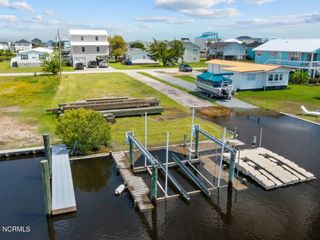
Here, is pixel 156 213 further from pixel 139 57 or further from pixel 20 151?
pixel 139 57

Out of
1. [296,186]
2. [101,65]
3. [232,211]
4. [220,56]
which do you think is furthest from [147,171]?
[220,56]

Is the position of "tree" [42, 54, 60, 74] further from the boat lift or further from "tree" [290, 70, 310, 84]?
the boat lift

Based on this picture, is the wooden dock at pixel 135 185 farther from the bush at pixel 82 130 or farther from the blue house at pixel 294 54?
the blue house at pixel 294 54

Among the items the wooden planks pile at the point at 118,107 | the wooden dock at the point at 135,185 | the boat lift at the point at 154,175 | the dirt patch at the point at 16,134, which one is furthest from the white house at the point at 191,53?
the boat lift at the point at 154,175

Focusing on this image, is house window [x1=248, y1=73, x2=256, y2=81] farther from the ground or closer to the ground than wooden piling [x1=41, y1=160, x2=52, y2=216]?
farther from the ground

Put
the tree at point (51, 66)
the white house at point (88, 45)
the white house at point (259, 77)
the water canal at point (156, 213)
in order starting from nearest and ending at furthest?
the water canal at point (156, 213) < the white house at point (259, 77) < the tree at point (51, 66) < the white house at point (88, 45)

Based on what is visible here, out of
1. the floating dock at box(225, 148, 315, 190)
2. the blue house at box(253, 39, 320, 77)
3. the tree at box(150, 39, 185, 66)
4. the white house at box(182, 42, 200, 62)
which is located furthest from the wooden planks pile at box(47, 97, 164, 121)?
the white house at box(182, 42, 200, 62)
